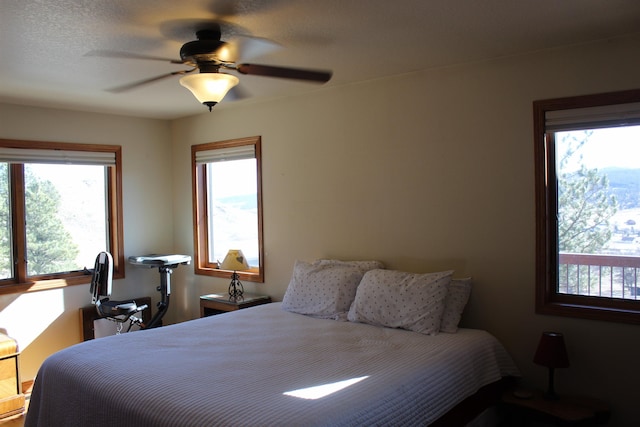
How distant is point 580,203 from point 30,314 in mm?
4232

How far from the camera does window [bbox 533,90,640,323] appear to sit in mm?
2826

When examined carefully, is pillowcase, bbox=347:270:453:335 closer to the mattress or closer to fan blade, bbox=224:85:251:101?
the mattress

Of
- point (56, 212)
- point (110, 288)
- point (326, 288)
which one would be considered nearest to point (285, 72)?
point (326, 288)

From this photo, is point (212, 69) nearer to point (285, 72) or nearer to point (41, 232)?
point (285, 72)

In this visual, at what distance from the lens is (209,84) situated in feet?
8.00

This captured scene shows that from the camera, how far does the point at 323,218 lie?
161 inches

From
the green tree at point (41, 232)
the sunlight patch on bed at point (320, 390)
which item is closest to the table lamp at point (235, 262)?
the green tree at point (41, 232)

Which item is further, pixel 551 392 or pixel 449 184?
pixel 449 184

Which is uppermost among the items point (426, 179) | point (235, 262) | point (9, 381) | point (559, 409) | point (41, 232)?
point (426, 179)

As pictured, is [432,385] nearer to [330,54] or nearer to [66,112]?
[330,54]

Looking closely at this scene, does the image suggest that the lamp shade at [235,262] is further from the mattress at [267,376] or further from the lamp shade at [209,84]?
the lamp shade at [209,84]

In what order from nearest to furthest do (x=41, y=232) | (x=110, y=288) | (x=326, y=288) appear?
(x=326, y=288) < (x=110, y=288) < (x=41, y=232)

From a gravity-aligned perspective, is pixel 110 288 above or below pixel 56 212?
below

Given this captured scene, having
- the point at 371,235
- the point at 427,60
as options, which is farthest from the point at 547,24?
the point at 371,235
